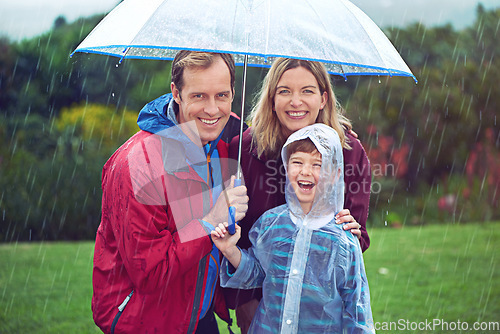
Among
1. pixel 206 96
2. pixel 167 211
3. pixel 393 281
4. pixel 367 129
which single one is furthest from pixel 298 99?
pixel 367 129

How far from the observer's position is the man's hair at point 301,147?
3.02 m

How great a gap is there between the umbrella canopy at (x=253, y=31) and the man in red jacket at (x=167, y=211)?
0.30 m

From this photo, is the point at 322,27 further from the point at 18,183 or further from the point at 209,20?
the point at 18,183

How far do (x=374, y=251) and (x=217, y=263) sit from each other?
18.6 feet

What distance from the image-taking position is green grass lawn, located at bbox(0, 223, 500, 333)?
568cm

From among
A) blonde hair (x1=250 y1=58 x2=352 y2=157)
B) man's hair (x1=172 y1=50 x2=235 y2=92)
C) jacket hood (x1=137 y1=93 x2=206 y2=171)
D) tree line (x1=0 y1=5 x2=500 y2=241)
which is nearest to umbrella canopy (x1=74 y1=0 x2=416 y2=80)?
man's hair (x1=172 y1=50 x2=235 y2=92)

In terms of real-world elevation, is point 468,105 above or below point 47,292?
above

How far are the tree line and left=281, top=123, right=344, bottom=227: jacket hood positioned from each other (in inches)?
299

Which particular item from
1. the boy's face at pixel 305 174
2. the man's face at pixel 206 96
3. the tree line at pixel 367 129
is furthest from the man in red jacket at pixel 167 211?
the tree line at pixel 367 129

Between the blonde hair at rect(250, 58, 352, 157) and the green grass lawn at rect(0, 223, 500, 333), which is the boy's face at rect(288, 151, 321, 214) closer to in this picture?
the blonde hair at rect(250, 58, 352, 157)

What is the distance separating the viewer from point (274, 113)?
141 inches

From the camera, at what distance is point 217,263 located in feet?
10.3

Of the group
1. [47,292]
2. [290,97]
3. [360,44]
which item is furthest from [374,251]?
[360,44]

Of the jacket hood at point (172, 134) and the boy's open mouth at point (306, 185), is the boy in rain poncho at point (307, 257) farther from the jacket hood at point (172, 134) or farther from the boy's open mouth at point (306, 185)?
the jacket hood at point (172, 134)
